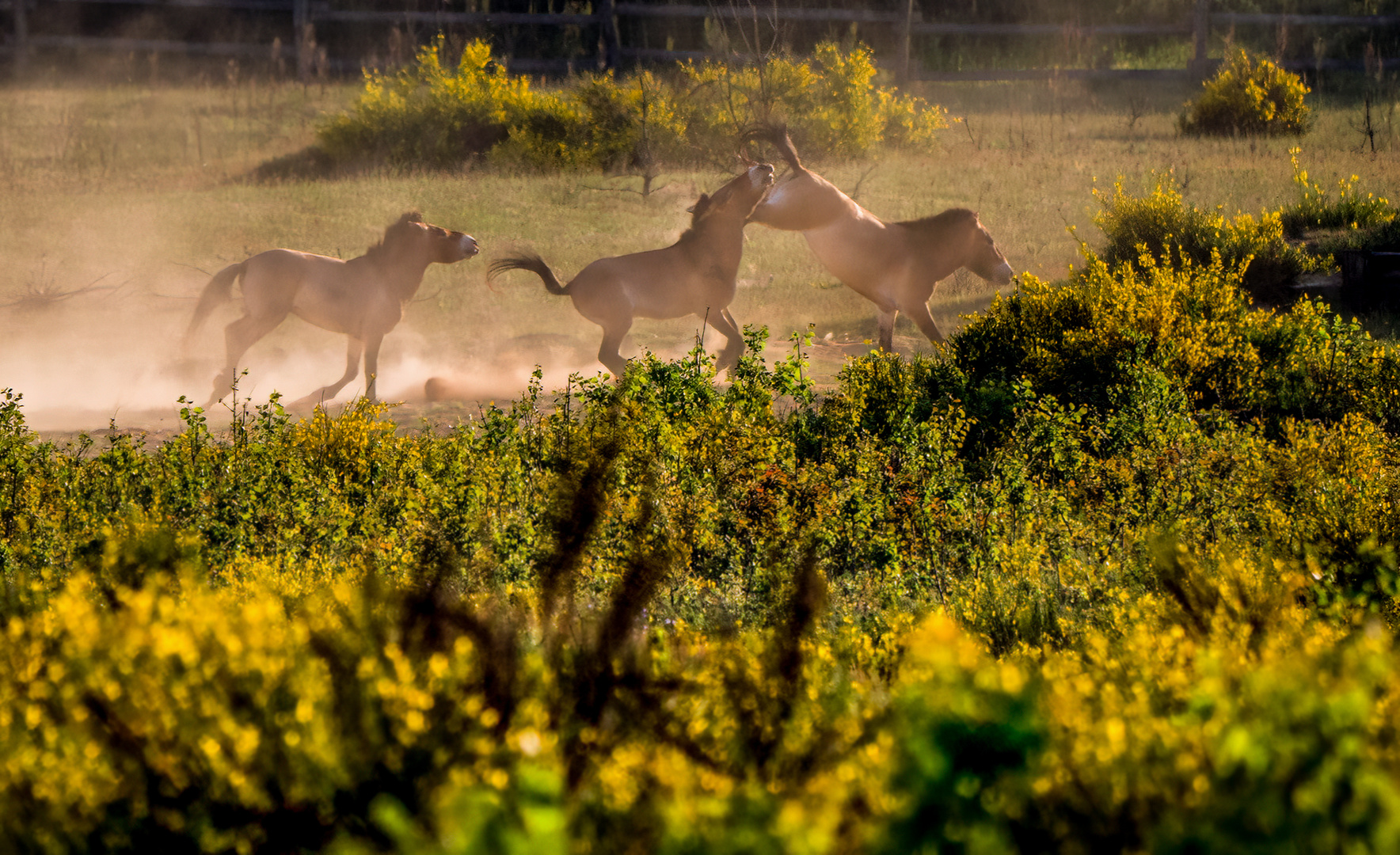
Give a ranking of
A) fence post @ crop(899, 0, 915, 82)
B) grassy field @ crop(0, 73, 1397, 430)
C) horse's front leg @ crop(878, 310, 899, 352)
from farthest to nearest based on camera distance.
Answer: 1. fence post @ crop(899, 0, 915, 82)
2. grassy field @ crop(0, 73, 1397, 430)
3. horse's front leg @ crop(878, 310, 899, 352)

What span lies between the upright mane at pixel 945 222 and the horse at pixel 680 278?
63.9 inches

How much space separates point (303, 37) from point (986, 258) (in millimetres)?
22668

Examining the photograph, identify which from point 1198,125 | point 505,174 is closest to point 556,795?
point 505,174

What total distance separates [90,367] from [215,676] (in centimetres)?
933

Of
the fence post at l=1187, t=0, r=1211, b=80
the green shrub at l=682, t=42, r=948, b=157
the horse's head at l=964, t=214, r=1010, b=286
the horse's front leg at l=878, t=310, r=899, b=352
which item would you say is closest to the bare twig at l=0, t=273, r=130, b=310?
the horse's front leg at l=878, t=310, r=899, b=352

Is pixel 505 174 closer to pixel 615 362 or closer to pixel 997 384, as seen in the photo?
pixel 615 362

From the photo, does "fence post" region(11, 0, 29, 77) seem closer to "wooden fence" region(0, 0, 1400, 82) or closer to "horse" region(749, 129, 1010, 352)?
"wooden fence" region(0, 0, 1400, 82)

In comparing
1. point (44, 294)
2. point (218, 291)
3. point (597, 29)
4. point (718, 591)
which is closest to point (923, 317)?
point (718, 591)

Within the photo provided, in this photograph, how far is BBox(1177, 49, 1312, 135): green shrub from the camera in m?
20.5

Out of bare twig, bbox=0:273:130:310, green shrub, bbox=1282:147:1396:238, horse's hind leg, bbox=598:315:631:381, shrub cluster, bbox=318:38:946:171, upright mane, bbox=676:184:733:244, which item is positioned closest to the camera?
horse's hind leg, bbox=598:315:631:381

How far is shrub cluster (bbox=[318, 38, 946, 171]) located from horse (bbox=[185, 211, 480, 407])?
1188 centimetres

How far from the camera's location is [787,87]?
20891 mm

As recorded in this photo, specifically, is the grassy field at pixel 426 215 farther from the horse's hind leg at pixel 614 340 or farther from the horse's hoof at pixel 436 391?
the horse's hind leg at pixel 614 340

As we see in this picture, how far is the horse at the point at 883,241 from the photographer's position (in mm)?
9359
